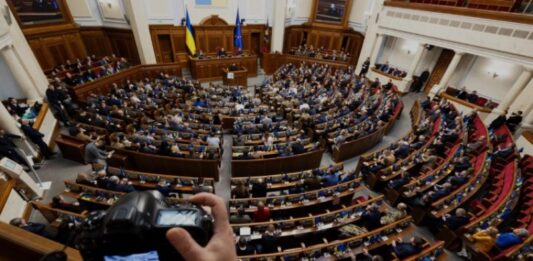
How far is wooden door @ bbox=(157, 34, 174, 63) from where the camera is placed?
1562cm

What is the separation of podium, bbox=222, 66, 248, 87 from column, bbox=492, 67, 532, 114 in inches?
516

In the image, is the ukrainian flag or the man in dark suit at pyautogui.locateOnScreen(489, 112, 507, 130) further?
the ukrainian flag

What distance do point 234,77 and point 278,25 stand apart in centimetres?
559

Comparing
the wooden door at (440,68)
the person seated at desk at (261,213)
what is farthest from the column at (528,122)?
the person seated at desk at (261,213)

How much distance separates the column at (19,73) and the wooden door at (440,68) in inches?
796

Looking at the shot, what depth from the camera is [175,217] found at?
3.58 ft

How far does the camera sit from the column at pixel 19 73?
332 inches

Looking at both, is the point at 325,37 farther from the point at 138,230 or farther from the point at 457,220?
the point at 138,230

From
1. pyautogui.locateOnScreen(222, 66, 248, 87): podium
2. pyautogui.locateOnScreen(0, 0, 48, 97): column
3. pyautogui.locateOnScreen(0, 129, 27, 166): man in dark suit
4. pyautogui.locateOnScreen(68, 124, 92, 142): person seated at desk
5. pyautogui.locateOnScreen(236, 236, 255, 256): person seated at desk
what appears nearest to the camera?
pyautogui.locateOnScreen(236, 236, 255, 256): person seated at desk

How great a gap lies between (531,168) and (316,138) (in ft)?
21.9

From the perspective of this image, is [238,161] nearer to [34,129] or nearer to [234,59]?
[34,129]

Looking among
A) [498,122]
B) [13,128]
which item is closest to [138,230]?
[13,128]

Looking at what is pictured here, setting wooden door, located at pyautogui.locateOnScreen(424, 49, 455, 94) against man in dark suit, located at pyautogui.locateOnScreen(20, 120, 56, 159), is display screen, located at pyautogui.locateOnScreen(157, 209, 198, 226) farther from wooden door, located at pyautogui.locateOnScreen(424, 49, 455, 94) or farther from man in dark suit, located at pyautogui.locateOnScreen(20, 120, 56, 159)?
wooden door, located at pyautogui.locateOnScreen(424, 49, 455, 94)

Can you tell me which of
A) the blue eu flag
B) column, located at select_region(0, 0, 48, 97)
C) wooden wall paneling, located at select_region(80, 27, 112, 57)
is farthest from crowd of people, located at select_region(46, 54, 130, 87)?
the blue eu flag
